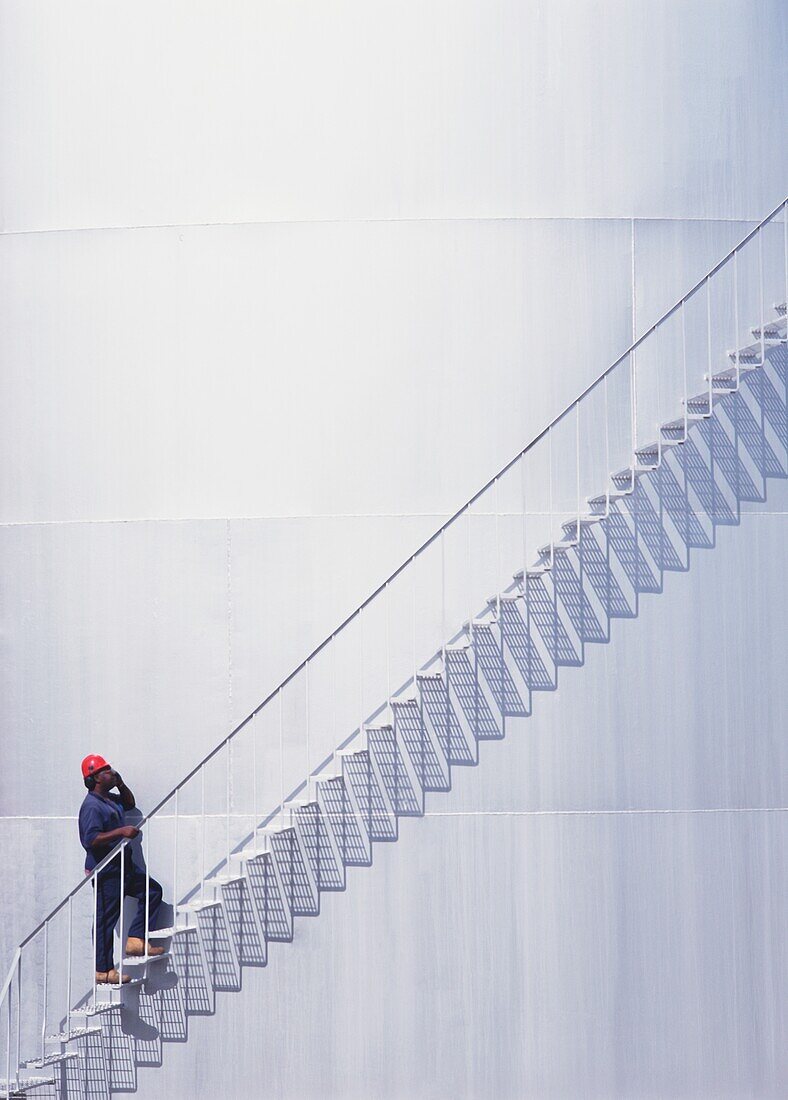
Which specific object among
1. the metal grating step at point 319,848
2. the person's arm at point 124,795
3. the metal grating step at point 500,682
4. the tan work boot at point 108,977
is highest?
the metal grating step at point 500,682

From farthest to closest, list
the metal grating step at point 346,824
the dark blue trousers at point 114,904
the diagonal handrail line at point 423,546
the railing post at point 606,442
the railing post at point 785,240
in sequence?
the railing post at point 785,240 → the railing post at point 606,442 → the metal grating step at point 346,824 → the dark blue trousers at point 114,904 → the diagonal handrail line at point 423,546

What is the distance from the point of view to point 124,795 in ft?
40.5

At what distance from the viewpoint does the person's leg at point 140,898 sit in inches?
478

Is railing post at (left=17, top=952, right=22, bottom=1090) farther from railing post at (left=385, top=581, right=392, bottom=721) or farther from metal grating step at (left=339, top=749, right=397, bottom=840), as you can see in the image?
railing post at (left=385, top=581, right=392, bottom=721)

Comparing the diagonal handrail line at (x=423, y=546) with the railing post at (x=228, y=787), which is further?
the railing post at (x=228, y=787)

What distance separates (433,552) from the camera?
1235 centimetres

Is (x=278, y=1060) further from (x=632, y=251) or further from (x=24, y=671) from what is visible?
(x=632, y=251)

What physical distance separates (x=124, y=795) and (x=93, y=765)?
39cm

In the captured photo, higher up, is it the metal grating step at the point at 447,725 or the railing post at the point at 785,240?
the railing post at the point at 785,240

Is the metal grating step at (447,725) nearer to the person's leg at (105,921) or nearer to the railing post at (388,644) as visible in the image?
the railing post at (388,644)

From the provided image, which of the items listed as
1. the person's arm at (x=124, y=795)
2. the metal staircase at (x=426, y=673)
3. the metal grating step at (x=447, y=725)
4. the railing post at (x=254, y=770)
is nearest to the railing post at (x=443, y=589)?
the metal staircase at (x=426, y=673)

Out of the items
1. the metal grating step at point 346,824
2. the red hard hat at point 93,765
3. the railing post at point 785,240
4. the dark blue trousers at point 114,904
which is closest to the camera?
the dark blue trousers at point 114,904

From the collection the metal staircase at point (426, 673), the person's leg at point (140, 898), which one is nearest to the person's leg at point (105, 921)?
the person's leg at point (140, 898)

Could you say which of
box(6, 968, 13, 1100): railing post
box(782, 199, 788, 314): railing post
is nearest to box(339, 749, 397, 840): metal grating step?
box(6, 968, 13, 1100): railing post
